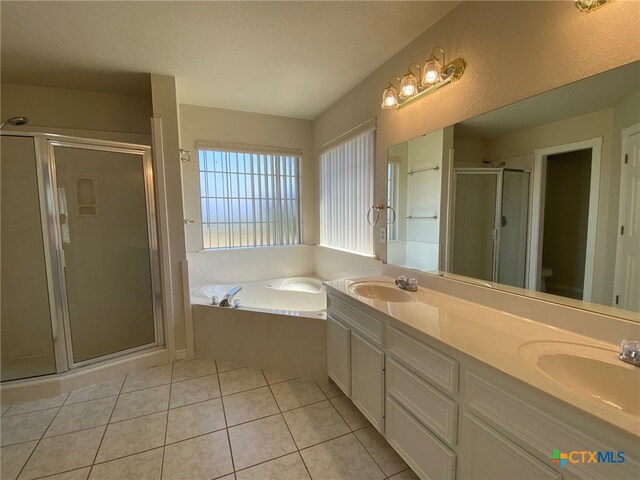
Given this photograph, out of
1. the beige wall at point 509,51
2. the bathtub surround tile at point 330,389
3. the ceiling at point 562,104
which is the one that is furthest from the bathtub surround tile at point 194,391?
the ceiling at point 562,104

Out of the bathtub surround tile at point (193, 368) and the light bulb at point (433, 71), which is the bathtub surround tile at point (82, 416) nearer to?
the bathtub surround tile at point (193, 368)

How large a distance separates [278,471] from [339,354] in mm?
703

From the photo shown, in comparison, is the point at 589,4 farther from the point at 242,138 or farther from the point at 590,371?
the point at 242,138

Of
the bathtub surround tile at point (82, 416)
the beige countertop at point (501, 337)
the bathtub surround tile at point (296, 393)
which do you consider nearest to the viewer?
the beige countertop at point (501, 337)

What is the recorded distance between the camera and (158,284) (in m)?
2.46

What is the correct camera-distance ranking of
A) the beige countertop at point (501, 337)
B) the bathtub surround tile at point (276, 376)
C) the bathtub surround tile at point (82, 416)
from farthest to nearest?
the bathtub surround tile at point (276, 376) → the bathtub surround tile at point (82, 416) → the beige countertop at point (501, 337)

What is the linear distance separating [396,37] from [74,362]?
334 centimetres

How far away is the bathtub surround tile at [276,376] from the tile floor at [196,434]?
1 centimetres

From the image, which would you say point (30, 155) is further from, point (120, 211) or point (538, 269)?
point (538, 269)

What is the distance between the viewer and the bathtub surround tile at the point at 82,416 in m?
1.70

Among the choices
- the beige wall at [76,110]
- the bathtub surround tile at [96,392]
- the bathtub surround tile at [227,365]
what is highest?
the beige wall at [76,110]

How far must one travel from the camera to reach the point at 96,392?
2051 millimetres

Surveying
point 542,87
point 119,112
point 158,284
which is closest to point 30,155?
point 119,112

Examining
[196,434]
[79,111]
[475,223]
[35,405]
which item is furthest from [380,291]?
[79,111]
